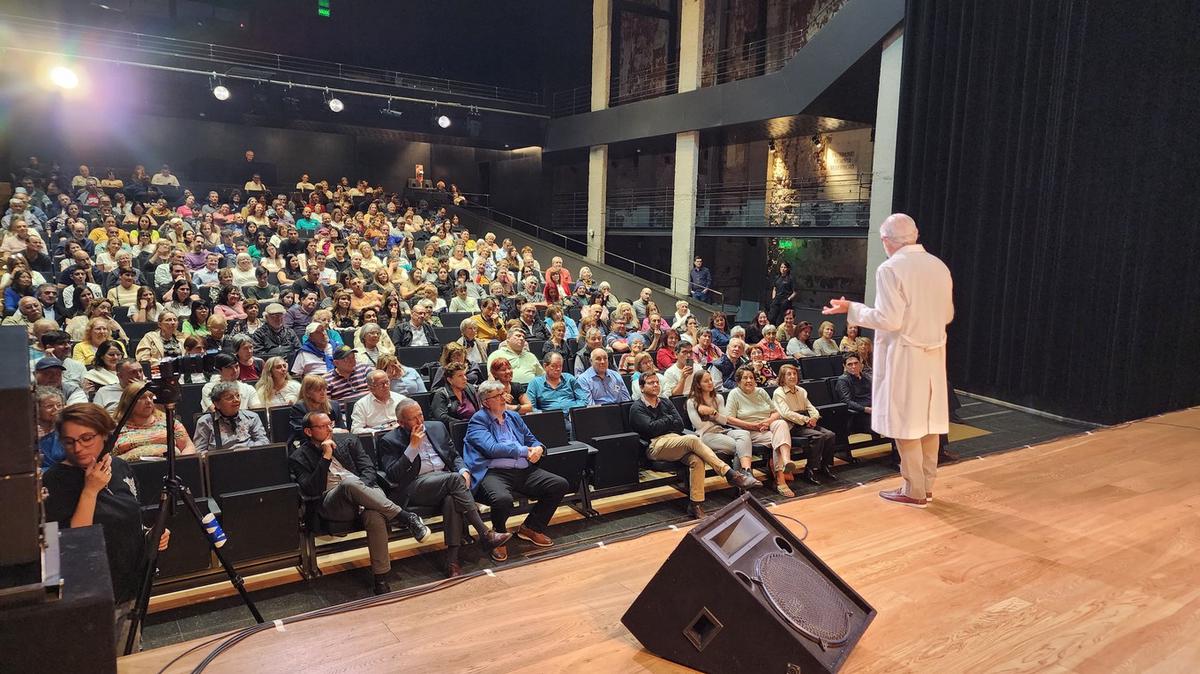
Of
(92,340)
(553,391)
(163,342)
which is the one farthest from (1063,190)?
(92,340)

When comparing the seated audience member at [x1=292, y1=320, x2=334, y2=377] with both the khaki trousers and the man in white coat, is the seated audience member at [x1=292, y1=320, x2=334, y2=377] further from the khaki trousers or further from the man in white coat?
the man in white coat

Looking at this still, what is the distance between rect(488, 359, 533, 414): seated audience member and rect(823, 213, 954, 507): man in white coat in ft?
6.94

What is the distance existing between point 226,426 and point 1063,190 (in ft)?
19.0

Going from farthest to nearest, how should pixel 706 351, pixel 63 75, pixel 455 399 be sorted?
pixel 63 75 → pixel 706 351 → pixel 455 399

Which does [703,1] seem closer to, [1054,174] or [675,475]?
[1054,174]

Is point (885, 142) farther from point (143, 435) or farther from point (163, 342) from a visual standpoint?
point (143, 435)

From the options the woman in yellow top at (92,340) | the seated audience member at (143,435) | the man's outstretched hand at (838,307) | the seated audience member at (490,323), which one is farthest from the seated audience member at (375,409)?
the man's outstretched hand at (838,307)

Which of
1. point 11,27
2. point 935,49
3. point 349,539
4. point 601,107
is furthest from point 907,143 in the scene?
point 11,27

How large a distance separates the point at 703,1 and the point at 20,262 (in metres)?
10.1

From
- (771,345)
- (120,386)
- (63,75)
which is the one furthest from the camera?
(63,75)

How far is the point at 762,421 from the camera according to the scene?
201 inches

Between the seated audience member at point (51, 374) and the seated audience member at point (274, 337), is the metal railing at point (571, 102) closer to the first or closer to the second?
the seated audience member at point (274, 337)

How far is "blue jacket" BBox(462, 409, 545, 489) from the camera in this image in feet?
13.4

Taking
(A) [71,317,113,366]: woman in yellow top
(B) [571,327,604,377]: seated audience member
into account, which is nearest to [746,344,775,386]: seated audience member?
(B) [571,327,604,377]: seated audience member
